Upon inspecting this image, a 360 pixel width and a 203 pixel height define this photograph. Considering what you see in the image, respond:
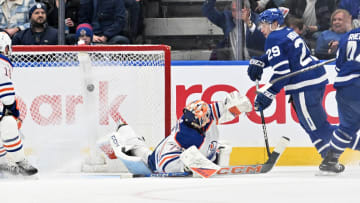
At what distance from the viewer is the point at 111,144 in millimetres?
5465

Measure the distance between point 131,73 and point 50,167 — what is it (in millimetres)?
905

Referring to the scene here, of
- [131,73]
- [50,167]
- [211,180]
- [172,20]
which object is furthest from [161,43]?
[211,180]

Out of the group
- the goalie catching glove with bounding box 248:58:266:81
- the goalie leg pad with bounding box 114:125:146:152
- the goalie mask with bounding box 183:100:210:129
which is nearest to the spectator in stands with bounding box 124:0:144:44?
the goalie catching glove with bounding box 248:58:266:81

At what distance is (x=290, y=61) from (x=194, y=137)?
1096 millimetres

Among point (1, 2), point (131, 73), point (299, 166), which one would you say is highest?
point (1, 2)

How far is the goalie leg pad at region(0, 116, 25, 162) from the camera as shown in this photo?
5.03 m

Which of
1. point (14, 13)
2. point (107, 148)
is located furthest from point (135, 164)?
point (14, 13)

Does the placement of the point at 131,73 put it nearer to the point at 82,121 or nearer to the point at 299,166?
the point at 82,121

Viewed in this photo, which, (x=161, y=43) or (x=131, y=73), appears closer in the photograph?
(x=131, y=73)

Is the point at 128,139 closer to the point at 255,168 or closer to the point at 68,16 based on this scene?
the point at 255,168

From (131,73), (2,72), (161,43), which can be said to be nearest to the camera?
(2,72)

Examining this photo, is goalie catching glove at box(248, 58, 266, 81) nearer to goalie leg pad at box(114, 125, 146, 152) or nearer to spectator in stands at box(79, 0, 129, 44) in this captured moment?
goalie leg pad at box(114, 125, 146, 152)

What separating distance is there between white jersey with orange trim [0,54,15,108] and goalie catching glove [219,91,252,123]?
136 cm

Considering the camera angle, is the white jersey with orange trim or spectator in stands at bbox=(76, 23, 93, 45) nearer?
the white jersey with orange trim
